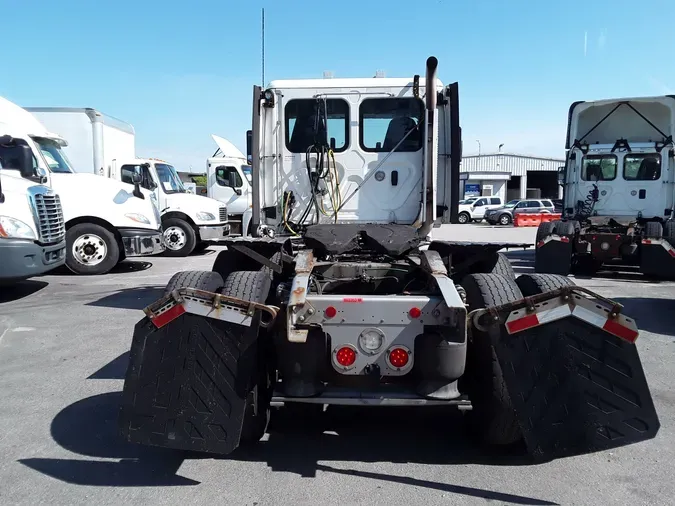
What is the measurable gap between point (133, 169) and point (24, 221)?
6.85 m

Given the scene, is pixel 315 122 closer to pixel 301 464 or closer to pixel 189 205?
pixel 301 464

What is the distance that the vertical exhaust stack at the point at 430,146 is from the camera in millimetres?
5725

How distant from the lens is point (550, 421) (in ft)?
11.1

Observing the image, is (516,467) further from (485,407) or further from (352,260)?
(352,260)

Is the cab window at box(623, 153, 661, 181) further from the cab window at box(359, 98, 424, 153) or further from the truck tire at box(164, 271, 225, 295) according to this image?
the truck tire at box(164, 271, 225, 295)

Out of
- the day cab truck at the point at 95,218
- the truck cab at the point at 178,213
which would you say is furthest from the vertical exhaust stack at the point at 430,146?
the truck cab at the point at 178,213

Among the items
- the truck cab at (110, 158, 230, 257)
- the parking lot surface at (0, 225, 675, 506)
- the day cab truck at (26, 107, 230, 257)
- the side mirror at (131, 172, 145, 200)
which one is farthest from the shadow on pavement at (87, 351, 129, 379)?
the truck cab at (110, 158, 230, 257)

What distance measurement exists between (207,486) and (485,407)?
1803mm

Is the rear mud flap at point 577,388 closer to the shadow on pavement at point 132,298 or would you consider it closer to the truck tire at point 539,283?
the truck tire at point 539,283

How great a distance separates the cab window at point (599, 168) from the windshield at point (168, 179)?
33.9ft

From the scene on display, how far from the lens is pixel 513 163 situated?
188 ft

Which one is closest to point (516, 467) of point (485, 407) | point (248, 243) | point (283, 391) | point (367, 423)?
point (485, 407)

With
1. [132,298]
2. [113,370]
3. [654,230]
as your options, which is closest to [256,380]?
[113,370]

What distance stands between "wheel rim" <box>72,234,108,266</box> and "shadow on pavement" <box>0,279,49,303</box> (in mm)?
1000
